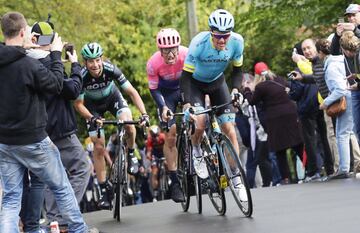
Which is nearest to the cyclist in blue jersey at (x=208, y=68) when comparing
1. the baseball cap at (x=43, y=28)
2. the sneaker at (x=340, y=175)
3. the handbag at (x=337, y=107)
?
the baseball cap at (x=43, y=28)

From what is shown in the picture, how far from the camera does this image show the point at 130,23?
34.8 m

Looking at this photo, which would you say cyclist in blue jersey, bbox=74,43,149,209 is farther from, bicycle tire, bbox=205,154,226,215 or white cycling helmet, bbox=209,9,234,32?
white cycling helmet, bbox=209,9,234,32

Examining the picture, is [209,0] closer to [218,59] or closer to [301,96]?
[301,96]

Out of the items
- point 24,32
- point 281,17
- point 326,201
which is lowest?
point 326,201

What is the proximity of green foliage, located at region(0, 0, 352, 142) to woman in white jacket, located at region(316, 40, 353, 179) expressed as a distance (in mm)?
7941

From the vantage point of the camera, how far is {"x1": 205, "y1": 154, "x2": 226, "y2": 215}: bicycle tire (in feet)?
40.7

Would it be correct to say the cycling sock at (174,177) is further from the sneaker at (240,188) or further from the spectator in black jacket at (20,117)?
the spectator in black jacket at (20,117)

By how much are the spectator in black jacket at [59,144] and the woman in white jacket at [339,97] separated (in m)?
4.79

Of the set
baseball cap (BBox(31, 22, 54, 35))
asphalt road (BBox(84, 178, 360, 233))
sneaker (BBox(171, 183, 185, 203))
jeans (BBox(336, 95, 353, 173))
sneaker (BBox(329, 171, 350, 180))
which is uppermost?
baseball cap (BBox(31, 22, 54, 35))

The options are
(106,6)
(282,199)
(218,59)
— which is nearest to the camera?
(218,59)

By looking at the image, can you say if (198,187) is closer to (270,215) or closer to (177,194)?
(177,194)

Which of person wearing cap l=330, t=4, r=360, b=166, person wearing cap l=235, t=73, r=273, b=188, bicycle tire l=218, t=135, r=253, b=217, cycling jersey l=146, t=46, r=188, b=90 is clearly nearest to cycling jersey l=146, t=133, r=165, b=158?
person wearing cap l=235, t=73, r=273, b=188

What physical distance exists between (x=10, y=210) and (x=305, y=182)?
23.6 ft

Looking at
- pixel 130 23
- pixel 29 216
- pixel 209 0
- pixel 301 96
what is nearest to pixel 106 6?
pixel 209 0
